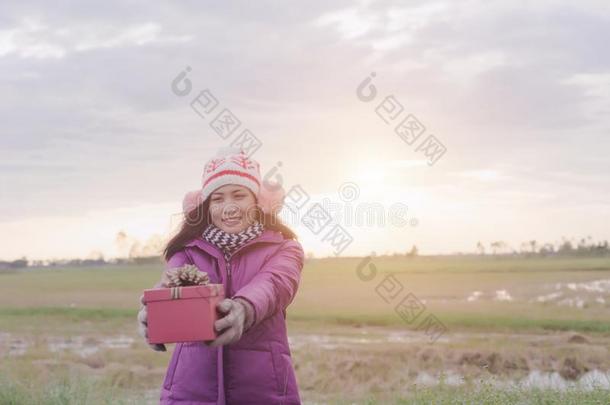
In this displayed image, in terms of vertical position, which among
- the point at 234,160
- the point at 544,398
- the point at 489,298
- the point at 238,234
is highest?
the point at 489,298

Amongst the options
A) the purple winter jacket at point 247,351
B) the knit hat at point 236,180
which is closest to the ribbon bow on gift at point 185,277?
the purple winter jacket at point 247,351

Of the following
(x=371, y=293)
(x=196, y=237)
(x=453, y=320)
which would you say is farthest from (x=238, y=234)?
(x=371, y=293)

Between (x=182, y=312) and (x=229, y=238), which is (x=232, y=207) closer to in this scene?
(x=229, y=238)

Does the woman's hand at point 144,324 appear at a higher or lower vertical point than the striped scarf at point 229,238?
lower

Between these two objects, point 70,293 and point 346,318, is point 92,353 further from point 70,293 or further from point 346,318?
point 70,293

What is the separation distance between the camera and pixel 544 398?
20.2 feet

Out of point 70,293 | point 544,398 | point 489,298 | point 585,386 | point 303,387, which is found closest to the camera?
point 544,398

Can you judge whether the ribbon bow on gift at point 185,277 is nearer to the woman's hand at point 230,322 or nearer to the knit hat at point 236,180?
the woman's hand at point 230,322

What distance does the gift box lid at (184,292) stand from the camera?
2877 millimetres

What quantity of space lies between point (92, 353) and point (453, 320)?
8.88 metres

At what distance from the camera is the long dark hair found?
3430mm

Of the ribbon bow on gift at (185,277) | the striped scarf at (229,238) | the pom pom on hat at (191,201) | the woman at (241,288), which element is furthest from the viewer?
the pom pom on hat at (191,201)

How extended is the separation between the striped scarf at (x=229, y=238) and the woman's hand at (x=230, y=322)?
1.15ft

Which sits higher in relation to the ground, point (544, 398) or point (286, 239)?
point (286, 239)
